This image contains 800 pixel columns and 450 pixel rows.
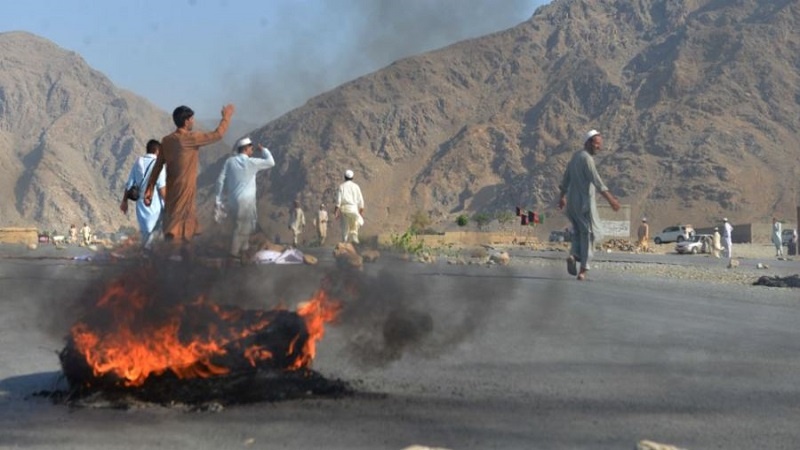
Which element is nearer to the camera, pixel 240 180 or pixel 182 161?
A: pixel 182 161

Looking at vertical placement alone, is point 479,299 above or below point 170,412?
above

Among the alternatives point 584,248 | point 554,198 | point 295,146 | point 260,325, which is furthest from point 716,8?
point 260,325

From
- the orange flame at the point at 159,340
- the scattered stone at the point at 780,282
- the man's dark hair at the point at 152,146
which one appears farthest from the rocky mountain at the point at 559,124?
the orange flame at the point at 159,340

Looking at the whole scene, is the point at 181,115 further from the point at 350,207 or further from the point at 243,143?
the point at 350,207

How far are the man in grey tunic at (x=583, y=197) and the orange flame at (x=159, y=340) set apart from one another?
374 inches

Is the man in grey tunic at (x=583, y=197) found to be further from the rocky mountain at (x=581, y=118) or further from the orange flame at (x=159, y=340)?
the rocky mountain at (x=581, y=118)

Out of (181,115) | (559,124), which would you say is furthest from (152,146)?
(559,124)

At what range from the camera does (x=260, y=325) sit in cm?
608

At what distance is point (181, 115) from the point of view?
845cm

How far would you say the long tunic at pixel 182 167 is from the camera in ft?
27.2

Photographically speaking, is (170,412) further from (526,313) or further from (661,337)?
(526,313)

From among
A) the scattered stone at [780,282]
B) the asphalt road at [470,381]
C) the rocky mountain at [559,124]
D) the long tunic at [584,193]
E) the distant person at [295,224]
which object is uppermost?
the rocky mountain at [559,124]

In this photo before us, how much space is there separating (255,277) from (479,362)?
1753 mm

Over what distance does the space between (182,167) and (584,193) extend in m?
8.29
